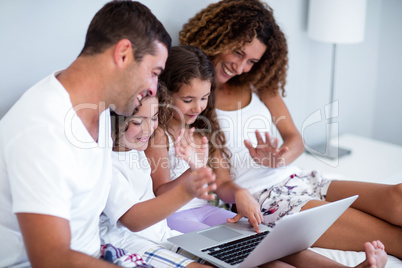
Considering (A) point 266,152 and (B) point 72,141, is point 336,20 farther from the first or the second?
(B) point 72,141

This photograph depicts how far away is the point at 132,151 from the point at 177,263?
1.38ft

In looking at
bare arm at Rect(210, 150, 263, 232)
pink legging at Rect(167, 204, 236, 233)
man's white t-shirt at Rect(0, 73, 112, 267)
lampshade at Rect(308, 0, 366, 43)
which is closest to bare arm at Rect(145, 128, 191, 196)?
pink legging at Rect(167, 204, 236, 233)

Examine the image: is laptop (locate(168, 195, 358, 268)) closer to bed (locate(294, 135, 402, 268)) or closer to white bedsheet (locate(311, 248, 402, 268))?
white bedsheet (locate(311, 248, 402, 268))

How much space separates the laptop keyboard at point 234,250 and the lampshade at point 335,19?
148cm

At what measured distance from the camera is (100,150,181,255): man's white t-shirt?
1422 millimetres

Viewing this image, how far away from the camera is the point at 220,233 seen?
154 centimetres

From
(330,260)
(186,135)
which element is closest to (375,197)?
(330,260)

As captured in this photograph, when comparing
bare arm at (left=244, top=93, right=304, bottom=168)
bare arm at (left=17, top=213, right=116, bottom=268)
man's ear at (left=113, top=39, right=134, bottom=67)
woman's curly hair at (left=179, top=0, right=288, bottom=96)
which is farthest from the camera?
bare arm at (left=244, top=93, right=304, bottom=168)

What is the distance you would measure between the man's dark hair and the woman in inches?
26.1

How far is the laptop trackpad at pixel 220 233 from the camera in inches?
59.2

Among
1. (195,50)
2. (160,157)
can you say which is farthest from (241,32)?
(160,157)

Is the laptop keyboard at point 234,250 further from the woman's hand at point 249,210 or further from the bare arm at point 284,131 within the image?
the bare arm at point 284,131

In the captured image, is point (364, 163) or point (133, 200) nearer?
point (133, 200)

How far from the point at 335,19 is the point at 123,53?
171cm
